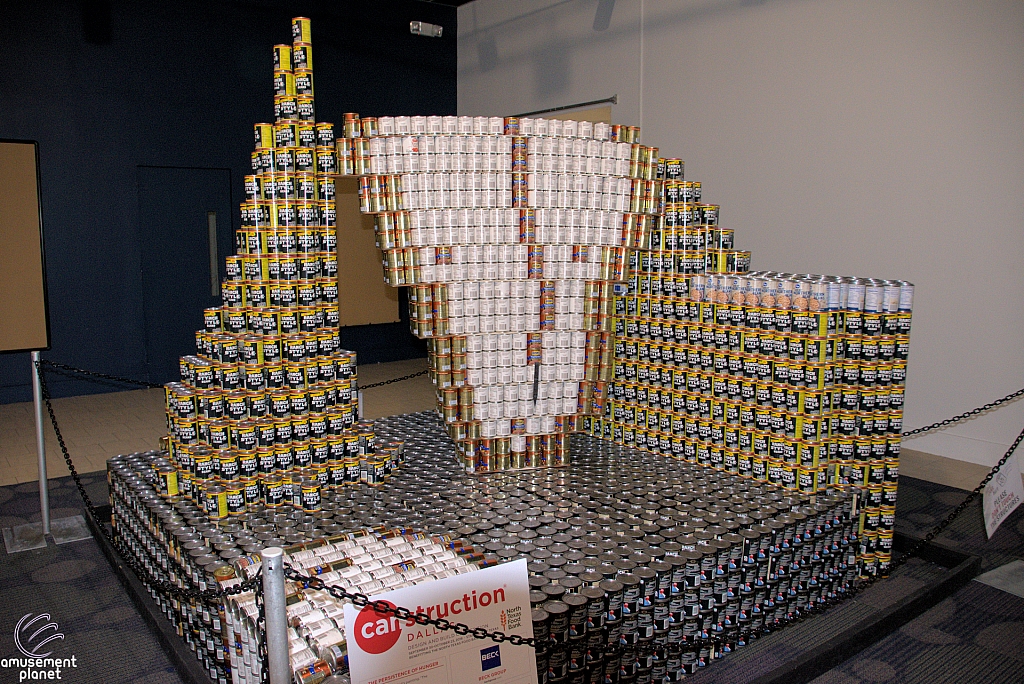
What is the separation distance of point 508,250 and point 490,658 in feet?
9.80

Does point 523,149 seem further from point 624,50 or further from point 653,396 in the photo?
Result: point 624,50

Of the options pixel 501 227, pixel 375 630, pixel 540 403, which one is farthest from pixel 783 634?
pixel 501 227

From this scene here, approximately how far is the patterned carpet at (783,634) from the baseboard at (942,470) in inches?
39.6

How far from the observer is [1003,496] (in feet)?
14.5

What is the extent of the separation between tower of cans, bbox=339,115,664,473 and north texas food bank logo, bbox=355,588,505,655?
8.80 feet

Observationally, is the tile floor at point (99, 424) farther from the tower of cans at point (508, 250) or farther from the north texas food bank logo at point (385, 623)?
the north texas food bank logo at point (385, 623)

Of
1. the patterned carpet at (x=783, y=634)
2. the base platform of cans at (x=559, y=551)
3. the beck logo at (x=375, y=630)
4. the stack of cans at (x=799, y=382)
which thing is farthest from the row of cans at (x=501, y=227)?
the beck logo at (x=375, y=630)

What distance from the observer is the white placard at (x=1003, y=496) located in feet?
14.2

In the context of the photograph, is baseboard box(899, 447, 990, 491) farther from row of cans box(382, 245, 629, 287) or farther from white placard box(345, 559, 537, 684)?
white placard box(345, 559, 537, 684)

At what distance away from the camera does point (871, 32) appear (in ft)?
22.9

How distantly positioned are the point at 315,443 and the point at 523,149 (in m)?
2.29

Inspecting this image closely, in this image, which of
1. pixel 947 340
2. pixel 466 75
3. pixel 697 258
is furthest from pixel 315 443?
pixel 466 75

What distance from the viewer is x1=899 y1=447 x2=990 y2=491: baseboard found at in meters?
6.24

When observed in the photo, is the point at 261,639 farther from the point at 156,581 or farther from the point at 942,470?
the point at 942,470
